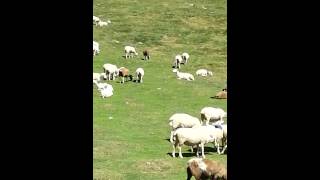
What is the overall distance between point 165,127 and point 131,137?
2033mm

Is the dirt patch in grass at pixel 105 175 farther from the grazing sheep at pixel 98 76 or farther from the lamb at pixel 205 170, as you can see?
the grazing sheep at pixel 98 76

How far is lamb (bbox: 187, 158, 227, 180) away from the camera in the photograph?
45.6 ft

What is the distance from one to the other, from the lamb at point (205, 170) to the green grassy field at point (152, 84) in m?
0.76

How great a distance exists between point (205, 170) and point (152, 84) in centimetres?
1539

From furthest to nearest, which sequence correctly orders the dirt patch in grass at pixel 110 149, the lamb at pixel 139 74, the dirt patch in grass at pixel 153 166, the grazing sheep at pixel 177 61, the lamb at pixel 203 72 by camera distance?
the grazing sheep at pixel 177 61 < the lamb at pixel 203 72 < the lamb at pixel 139 74 < the dirt patch in grass at pixel 110 149 < the dirt patch in grass at pixel 153 166

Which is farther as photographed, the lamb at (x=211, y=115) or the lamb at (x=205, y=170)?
the lamb at (x=211, y=115)

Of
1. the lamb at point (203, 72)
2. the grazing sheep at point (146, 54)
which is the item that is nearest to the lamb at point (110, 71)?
the lamb at point (203, 72)

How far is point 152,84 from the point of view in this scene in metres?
29.1

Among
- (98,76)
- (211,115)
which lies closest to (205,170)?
(211,115)

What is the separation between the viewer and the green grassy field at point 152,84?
1618 cm

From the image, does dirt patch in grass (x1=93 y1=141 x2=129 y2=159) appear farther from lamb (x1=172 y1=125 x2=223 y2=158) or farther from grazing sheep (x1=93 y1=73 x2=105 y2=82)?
grazing sheep (x1=93 y1=73 x2=105 y2=82)

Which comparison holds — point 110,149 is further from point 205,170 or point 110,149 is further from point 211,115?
point 211,115

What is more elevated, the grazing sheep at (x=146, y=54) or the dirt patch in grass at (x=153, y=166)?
the grazing sheep at (x=146, y=54)
